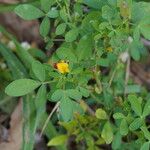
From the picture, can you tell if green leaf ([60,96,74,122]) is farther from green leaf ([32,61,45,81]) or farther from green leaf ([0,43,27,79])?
green leaf ([0,43,27,79])

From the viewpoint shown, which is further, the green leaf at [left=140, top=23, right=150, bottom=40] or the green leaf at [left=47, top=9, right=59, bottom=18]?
the green leaf at [left=47, top=9, right=59, bottom=18]

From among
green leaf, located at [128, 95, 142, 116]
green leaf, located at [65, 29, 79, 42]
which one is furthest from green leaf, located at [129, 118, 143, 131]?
green leaf, located at [65, 29, 79, 42]

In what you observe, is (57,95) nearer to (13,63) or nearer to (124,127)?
(124,127)

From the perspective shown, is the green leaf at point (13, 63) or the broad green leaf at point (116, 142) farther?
the green leaf at point (13, 63)

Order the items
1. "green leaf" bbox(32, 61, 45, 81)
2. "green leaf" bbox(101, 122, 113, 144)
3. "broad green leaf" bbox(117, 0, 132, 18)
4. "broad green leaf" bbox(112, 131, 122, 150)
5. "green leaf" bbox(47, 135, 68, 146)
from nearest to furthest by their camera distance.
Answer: "broad green leaf" bbox(117, 0, 132, 18) < "green leaf" bbox(32, 61, 45, 81) < "green leaf" bbox(101, 122, 113, 144) < "broad green leaf" bbox(112, 131, 122, 150) < "green leaf" bbox(47, 135, 68, 146)

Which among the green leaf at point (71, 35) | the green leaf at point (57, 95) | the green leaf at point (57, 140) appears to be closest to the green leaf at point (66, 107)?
the green leaf at point (57, 95)

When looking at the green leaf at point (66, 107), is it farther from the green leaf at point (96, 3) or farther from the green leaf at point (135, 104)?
the green leaf at point (96, 3)
